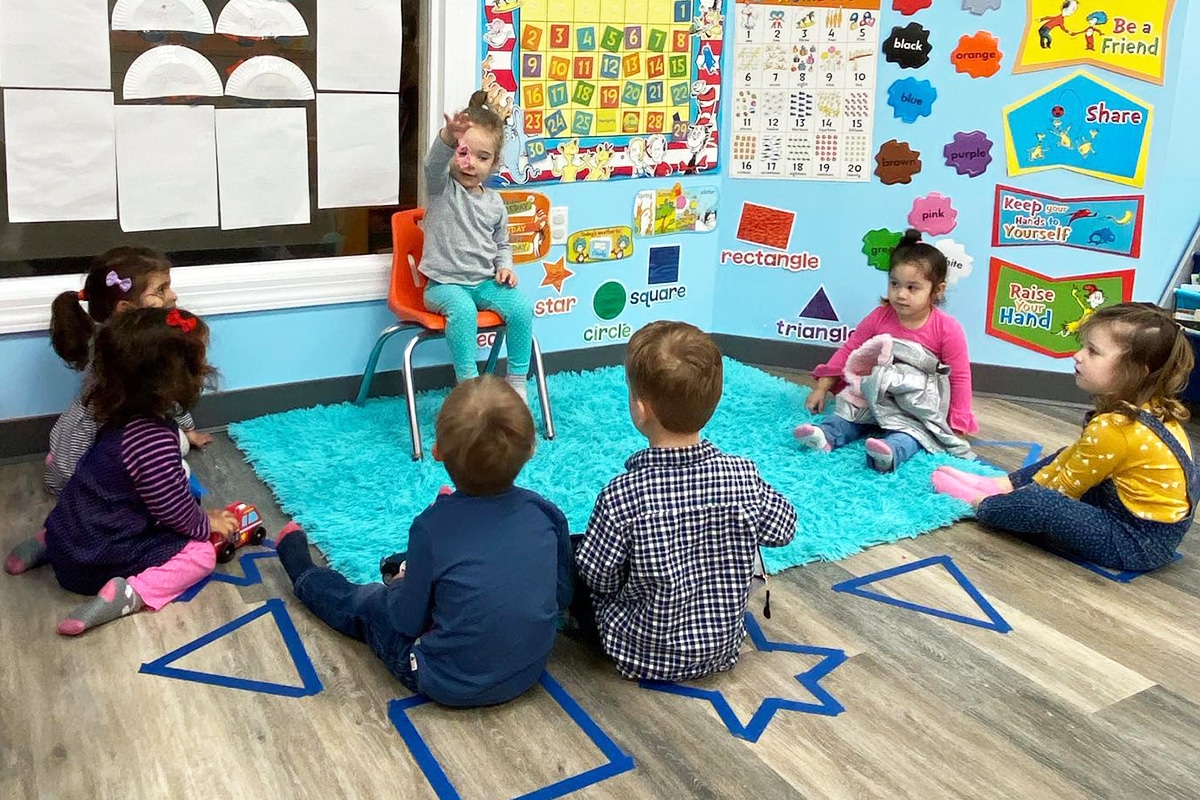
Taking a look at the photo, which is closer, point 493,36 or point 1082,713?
point 1082,713

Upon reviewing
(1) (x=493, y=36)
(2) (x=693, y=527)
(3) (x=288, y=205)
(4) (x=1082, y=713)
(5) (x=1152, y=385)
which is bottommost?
(4) (x=1082, y=713)

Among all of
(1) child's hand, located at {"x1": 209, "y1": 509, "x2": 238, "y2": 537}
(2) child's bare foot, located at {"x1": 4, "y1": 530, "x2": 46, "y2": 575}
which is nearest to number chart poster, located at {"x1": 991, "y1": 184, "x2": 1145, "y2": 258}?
(1) child's hand, located at {"x1": 209, "y1": 509, "x2": 238, "y2": 537}

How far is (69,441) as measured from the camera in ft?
8.62

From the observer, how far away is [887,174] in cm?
372

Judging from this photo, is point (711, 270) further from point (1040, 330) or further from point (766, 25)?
point (1040, 330)

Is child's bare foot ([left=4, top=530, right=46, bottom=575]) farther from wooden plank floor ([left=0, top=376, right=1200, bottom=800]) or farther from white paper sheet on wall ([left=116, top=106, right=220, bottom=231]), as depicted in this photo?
white paper sheet on wall ([left=116, top=106, right=220, bottom=231])

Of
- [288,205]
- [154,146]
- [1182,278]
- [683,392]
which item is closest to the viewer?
[683,392]

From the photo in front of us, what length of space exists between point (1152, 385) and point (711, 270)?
1792 millimetres

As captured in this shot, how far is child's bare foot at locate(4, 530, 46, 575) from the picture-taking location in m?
2.35

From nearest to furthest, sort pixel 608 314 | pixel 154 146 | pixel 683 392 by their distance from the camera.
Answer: pixel 683 392 → pixel 154 146 → pixel 608 314

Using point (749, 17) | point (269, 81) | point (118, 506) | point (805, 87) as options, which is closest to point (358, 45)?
point (269, 81)

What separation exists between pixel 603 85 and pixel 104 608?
2.27 metres

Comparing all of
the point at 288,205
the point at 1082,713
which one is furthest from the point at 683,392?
the point at 288,205

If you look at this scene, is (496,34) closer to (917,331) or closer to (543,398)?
(543,398)
